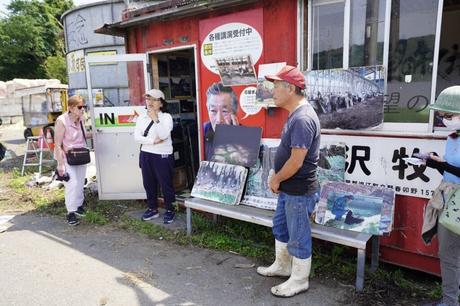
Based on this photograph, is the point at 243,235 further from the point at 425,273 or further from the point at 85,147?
the point at 85,147

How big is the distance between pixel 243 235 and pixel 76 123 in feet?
9.58

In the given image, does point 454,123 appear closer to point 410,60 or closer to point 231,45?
point 410,60

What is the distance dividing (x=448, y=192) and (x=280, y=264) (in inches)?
62.2

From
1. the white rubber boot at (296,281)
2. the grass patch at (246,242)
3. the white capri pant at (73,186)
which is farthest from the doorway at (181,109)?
the white rubber boot at (296,281)

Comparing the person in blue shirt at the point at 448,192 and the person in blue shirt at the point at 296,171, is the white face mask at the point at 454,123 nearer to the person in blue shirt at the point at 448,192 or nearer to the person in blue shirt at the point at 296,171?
the person in blue shirt at the point at 448,192

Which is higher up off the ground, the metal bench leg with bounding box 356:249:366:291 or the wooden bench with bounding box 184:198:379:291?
the wooden bench with bounding box 184:198:379:291

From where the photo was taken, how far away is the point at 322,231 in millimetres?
3270

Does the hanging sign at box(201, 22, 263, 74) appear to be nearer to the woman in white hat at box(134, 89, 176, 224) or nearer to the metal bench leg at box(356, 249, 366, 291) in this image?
the woman in white hat at box(134, 89, 176, 224)

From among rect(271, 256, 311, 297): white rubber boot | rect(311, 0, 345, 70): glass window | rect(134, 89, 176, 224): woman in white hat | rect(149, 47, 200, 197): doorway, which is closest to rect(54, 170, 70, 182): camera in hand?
rect(134, 89, 176, 224): woman in white hat

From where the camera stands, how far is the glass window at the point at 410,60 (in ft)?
10.4

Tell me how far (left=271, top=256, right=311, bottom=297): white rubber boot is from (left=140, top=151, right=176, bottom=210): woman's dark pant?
7.43 ft

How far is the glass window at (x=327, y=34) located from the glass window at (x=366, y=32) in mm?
125

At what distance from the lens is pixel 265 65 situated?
160 inches

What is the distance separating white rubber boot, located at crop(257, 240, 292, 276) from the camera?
3273mm
